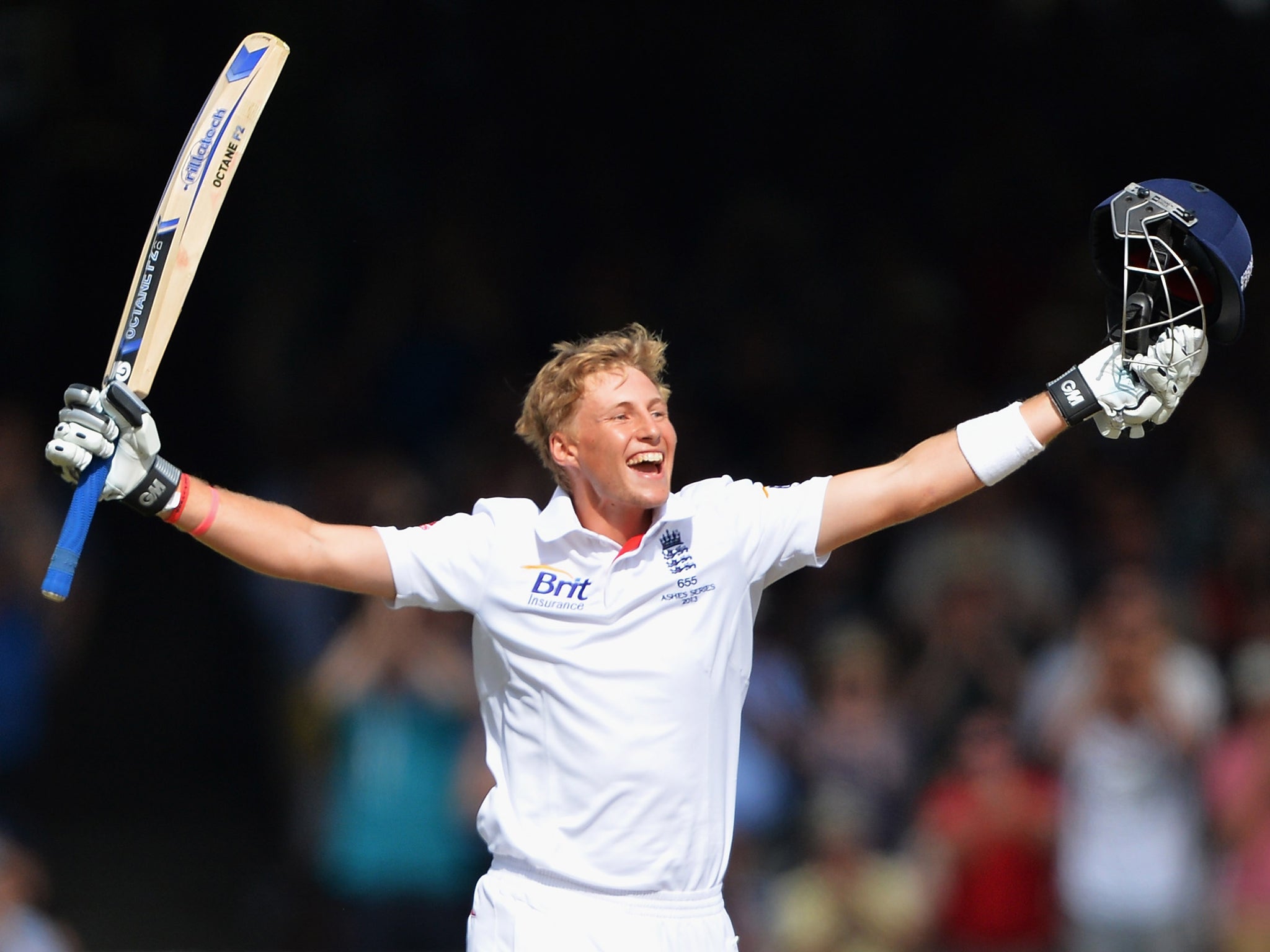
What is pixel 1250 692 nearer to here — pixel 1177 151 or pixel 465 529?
pixel 1177 151

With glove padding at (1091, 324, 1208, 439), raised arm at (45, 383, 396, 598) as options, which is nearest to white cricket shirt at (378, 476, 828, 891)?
raised arm at (45, 383, 396, 598)

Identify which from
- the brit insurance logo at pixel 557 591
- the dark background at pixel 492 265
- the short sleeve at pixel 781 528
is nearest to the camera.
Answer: the brit insurance logo at pixel 557 591

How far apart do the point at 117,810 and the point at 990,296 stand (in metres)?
4.48

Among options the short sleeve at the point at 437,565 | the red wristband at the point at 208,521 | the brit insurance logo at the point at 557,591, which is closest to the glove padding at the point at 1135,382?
the brit insurance logo at the point at 557,591

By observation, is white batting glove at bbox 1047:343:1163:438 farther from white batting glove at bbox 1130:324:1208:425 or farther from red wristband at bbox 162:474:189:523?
red wristband at bbox 162:474:189:523

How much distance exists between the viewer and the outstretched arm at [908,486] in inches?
134

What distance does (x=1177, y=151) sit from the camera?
8461 mm

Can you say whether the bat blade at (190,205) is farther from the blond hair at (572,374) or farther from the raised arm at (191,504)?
the blond hair at (572,374)

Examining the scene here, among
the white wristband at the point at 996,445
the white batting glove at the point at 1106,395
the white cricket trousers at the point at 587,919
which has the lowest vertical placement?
the white cricket trousers at the point at 587,919

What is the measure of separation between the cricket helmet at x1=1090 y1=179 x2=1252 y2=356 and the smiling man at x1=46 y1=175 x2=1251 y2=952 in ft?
0.14

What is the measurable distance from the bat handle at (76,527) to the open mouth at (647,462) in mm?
987

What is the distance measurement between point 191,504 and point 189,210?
0.71 metres

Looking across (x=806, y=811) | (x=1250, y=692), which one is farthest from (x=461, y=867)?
(x=1250, y=692)

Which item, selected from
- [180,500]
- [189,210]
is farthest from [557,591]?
[189,210]
